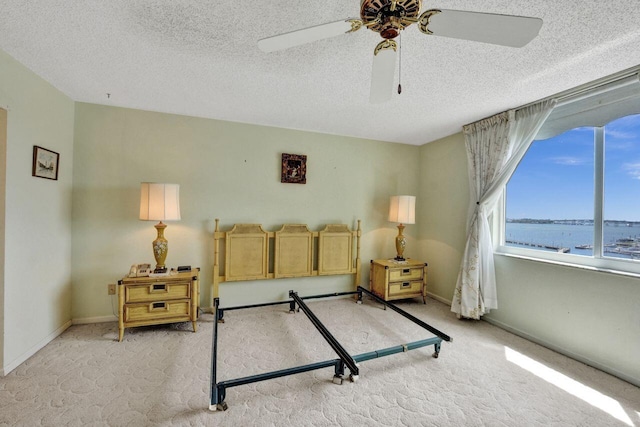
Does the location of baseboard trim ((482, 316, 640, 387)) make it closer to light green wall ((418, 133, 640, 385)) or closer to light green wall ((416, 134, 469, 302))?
light green wall ((418, 133, 640, 385))

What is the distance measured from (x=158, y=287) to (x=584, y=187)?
4.17m

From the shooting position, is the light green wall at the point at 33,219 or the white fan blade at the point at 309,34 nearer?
the white fan blade at the point at 309,34

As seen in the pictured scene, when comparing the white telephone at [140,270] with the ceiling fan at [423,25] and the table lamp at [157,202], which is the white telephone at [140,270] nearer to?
the table lamp at [157,202]

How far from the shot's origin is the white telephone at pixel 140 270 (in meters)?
2.53

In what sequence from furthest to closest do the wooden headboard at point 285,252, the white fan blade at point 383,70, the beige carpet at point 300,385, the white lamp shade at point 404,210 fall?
the white lamp shade at point 404,210 < the wooden headboard at point 285,252 < the beige carpet at point 300,385 < the white fan blade at point 383,70

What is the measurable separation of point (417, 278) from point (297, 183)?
2.11 metres

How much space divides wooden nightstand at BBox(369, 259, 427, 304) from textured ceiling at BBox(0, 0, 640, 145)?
75.7 inches

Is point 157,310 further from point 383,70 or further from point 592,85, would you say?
point 592,85

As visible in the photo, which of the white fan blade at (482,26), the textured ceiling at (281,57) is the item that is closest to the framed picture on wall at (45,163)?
the textured ceiling at (281,57)

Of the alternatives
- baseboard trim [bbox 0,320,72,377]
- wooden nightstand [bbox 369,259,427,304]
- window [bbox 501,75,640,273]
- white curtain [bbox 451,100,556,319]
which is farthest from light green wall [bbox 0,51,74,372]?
window [bbox 501,75,640,273]

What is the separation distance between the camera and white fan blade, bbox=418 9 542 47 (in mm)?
1015

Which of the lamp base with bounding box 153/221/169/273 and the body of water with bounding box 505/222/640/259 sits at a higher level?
the body of water with bounding box 505/222/640/259

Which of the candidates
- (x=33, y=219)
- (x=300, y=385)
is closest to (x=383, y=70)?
(x=300, y=385)

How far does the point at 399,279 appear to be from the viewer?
3.44 meters
